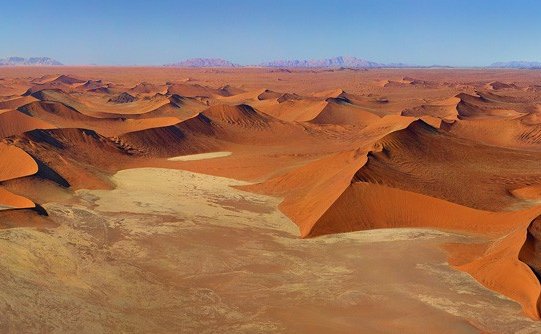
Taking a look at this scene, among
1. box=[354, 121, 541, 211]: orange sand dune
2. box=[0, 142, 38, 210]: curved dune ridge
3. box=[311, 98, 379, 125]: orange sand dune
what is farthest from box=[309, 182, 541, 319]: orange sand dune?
box=[311, 98, 379, 125]: orange sand dune

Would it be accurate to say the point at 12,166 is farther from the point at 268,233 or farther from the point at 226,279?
the point at 226,279

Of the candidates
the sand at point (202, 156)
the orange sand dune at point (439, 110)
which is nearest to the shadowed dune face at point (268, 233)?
the sand at point (202, 156)

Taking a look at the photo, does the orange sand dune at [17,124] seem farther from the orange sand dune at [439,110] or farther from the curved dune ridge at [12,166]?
the orange sand dune at [439,110]

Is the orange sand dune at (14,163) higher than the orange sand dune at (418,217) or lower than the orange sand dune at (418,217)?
higher

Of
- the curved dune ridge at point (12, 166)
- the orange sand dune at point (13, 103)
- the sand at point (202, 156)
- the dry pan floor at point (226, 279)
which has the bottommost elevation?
the dry pan floor at point (226, 279)

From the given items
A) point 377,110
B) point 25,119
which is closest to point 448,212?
point 25,119
